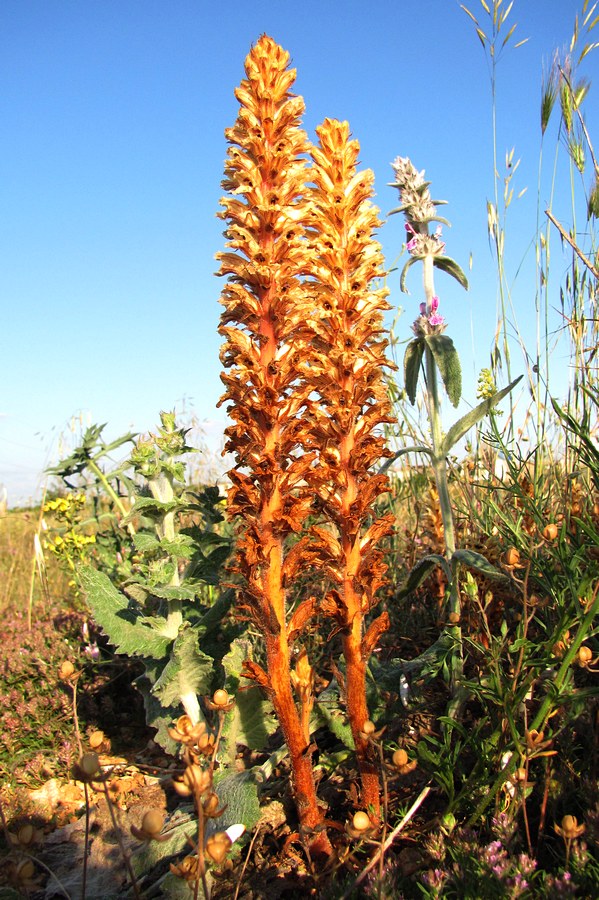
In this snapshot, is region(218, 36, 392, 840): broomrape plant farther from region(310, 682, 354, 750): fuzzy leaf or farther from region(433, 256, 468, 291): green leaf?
region(433, 256, 468, 291): green leaf

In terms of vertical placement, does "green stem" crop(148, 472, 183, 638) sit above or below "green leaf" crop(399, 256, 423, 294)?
below

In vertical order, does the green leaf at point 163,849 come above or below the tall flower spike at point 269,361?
below

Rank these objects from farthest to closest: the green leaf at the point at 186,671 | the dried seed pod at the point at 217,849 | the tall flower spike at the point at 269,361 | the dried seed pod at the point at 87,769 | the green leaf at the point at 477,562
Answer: the green leaf at the point at 186,671 → the green leaf at the point at 477,562 → the tall flower spike at the point at 269,361 → the dried seed pod at the point at 87,769 → the dried seed pod at the point at 217,849

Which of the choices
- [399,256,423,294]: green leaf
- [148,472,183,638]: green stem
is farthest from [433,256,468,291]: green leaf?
[148,472,183,638]: green stem

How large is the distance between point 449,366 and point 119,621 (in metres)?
1.54

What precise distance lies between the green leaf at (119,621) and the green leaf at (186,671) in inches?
3.7

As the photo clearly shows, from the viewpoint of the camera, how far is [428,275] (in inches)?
106

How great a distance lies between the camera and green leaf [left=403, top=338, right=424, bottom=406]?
8.65 ft

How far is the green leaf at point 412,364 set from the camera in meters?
2.64

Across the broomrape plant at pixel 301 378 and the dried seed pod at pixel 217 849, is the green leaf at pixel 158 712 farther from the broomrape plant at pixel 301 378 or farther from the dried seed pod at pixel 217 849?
the dried seed pod at pixel 217 849

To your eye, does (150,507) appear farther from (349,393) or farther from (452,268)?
(452,268)

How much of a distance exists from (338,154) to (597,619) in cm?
162

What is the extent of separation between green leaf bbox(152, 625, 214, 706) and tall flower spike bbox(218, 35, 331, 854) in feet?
1.54

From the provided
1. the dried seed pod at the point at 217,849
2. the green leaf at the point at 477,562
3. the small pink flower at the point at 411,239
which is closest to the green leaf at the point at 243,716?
the green leaf at the point at 477,562
